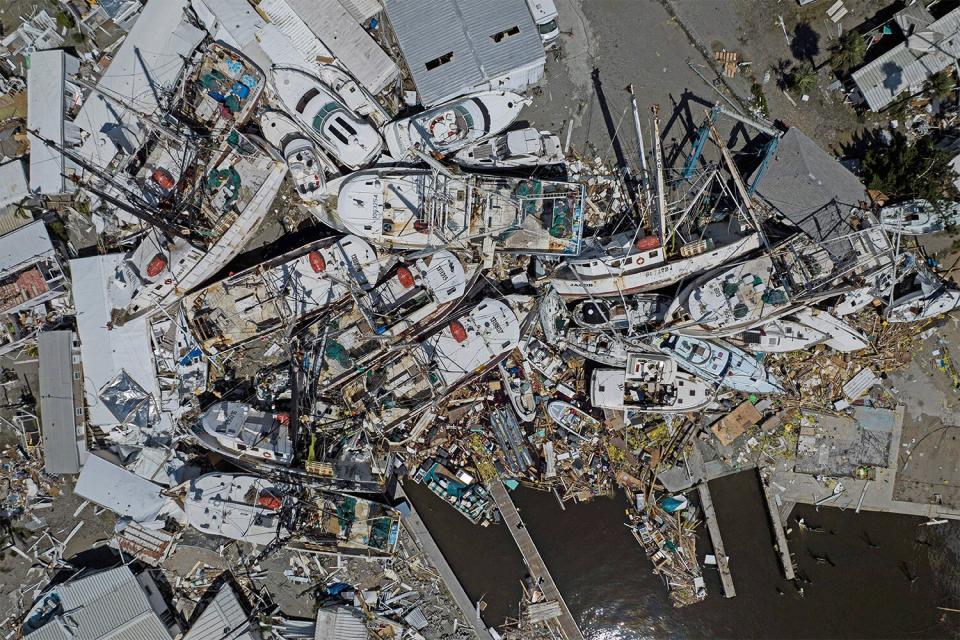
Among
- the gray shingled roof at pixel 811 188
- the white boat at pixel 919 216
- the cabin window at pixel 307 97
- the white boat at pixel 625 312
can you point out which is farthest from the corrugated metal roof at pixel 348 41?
the white boat at pixel 919 216

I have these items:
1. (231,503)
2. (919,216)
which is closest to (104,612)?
(231,503)

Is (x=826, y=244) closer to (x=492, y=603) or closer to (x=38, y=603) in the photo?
(x=492, y=603)

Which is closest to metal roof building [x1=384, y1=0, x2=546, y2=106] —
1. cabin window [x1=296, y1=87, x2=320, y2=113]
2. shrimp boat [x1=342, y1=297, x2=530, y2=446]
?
cabin window [x1=296, y1=87, x2=320, y2=113]

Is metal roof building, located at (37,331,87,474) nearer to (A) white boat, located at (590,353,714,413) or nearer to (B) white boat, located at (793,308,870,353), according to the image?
(A) white boat, located at (590,353,714,413)

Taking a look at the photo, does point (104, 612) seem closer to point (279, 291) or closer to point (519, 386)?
point (279, 291)

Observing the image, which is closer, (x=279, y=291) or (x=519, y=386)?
(x=279, y=291)

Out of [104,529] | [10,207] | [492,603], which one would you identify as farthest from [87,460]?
[492,603]

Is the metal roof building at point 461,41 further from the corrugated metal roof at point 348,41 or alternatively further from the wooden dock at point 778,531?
the wooden dock at point 778,531
